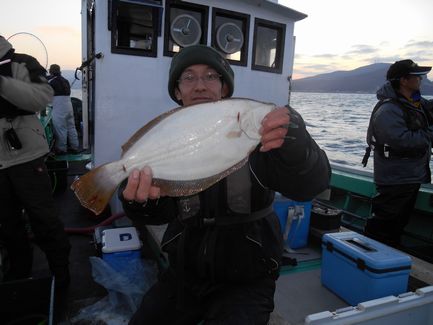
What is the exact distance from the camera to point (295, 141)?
176 centimetres

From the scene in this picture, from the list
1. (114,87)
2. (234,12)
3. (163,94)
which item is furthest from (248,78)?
(114,87)

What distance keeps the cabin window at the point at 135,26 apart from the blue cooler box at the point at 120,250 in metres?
3.01

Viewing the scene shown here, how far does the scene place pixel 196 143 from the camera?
1780mm

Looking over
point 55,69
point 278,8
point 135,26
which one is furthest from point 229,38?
point 55,69

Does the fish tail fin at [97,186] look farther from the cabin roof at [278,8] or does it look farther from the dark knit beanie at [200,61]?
the cabin roof at [278,8]

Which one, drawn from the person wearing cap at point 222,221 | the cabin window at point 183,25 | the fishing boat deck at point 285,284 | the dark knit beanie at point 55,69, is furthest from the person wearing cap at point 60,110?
the person wearing cap at point 222,221

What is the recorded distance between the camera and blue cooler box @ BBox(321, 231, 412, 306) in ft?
10.5

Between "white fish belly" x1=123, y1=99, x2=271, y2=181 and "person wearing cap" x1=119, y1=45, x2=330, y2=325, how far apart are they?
0.11 m

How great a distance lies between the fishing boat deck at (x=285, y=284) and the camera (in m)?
3.50

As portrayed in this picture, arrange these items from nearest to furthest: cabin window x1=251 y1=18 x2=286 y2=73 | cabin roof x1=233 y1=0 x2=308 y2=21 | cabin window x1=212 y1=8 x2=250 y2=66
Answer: cabin window x1=212 y1=8 x2=250 y2=66 → cabin roof x1=233 y1=0 x2=308 y2=21 → cabin window x1=251 y1=18 x2=286 y2=73

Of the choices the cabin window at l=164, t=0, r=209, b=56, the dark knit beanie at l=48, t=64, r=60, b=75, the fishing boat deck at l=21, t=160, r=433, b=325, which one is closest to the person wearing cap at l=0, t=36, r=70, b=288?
the fishing boat deck at l=21, t=160, r=433, b=325

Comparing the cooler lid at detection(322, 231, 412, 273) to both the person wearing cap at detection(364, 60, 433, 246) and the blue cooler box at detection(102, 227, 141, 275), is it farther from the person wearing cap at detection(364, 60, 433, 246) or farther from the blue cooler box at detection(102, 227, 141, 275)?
the blue cooler box at detection(102, 227, 141, 275)

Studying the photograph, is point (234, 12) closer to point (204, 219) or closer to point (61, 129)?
point (204, 219)

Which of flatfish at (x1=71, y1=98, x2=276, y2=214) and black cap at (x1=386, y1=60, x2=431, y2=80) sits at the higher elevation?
black cap at (x1=386, y1=60, x2=431, y2=80)
